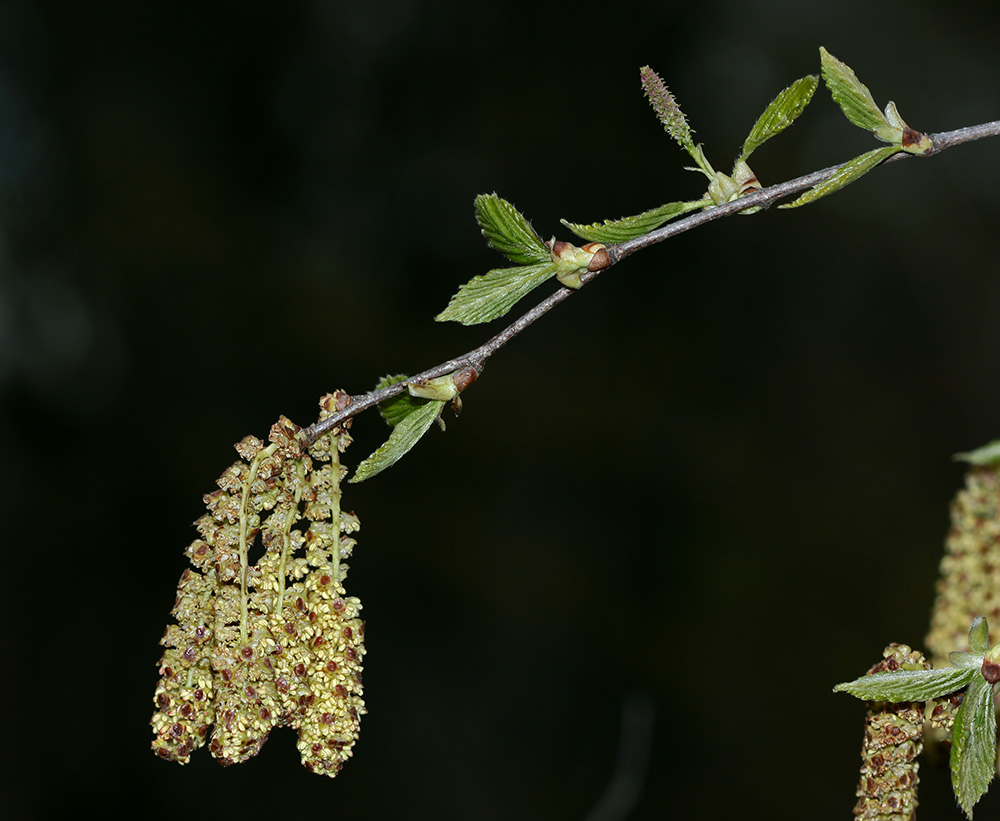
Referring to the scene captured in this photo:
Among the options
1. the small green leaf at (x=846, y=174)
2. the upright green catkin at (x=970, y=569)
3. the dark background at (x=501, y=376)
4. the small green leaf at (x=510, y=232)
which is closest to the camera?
the small green leaf at (x=846, y=174)

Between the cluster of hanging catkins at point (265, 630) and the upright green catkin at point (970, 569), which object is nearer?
the cluster of hanging catkins at point (265, 630)

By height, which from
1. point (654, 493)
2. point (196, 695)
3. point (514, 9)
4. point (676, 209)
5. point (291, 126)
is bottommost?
point (196, 695)

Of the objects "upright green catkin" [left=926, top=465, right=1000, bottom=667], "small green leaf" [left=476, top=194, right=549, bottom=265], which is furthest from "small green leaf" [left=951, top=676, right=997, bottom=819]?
"small green leaf" [left=476, top=194, right=549, bottom=265]

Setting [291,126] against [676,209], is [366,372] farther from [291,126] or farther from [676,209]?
[676,209]

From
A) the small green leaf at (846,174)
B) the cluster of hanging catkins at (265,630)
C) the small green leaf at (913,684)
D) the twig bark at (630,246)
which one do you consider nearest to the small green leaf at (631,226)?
the twig bark at (630,246)

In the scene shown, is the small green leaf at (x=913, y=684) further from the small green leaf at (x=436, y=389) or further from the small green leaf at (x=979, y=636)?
the small green leaf at (x=436, y=389)

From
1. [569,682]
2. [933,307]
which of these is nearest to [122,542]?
[569,682]
